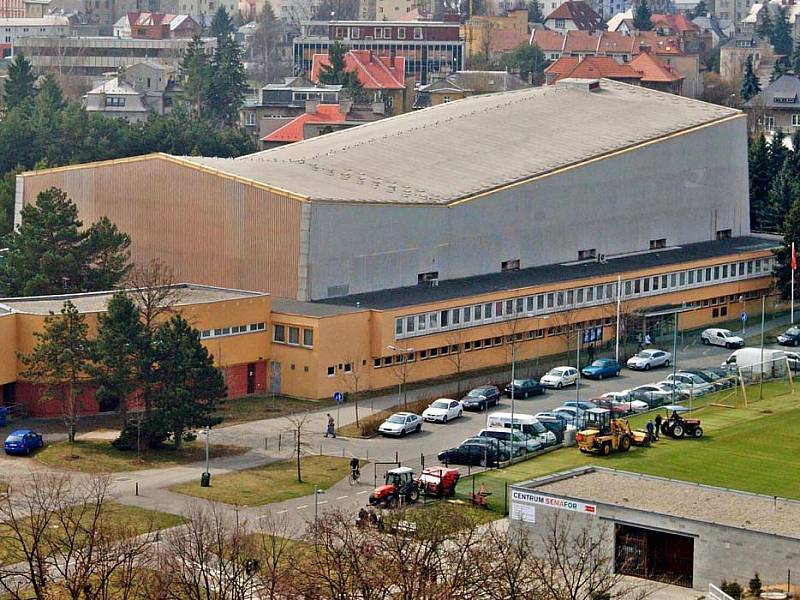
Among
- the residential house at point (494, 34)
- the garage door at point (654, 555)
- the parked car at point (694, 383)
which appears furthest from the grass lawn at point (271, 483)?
the residential house at point (494, 34)

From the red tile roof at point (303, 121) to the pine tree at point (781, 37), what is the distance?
83773 millimetres

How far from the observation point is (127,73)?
452ft

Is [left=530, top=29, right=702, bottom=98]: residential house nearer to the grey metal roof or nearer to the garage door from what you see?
the grey metal roof

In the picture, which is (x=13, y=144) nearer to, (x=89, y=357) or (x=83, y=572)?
(x=89, y=357)

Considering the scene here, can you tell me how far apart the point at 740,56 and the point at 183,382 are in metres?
121

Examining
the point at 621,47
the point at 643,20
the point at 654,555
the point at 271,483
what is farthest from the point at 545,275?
the point at 643,20

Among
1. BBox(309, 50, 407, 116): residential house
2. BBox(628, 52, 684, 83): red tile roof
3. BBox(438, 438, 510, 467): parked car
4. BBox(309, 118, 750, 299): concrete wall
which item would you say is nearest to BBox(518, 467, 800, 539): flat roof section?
BBox(438, 438, 510, 467): parked car

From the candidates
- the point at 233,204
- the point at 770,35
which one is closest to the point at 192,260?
the point at 233,204

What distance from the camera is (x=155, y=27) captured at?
179875 millimetres

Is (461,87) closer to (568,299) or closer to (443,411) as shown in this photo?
(568,299)

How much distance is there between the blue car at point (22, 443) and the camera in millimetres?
50688

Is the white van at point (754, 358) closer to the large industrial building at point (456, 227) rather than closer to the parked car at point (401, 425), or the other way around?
the large industrial building at point (456, 227)

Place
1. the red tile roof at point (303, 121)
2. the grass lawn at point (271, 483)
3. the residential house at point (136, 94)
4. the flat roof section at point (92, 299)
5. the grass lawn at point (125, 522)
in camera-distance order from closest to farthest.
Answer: the grass lawn at point (125, 522), the grass lawn at point (271, 483), the flat roof section at point (92, 299), the red tile roof at point (303, 121), the residential house at point (136, 94)

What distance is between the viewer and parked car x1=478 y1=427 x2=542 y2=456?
168ft
